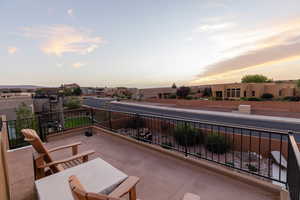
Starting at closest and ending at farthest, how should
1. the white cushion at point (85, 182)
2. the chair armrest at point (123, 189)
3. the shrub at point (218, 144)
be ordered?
the chair armrest at point (123, 189) < the white cushion at point (85, 182) < the shrub at point (218, 144)

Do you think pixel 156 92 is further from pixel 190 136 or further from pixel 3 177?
pixel 3 177

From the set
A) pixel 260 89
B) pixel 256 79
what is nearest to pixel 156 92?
pixel 260 89

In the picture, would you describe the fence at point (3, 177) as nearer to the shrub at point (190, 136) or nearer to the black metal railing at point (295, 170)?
the black metal railing at point (295, 170)

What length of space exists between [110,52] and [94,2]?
4.30 metres

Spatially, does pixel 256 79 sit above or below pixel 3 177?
above

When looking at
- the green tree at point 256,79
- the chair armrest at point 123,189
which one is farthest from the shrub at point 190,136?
the green tree at point 256,79

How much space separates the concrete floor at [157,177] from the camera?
7.63 ft

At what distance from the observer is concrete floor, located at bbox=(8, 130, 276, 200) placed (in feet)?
7.63

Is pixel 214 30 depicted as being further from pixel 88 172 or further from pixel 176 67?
pixel 88 172

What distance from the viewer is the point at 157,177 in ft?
9.29

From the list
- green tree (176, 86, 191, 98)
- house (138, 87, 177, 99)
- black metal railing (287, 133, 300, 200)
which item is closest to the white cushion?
black metal railing (287, 133, 300, 200)

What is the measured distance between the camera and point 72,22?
7113 mm

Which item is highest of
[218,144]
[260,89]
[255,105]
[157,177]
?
[260,89]

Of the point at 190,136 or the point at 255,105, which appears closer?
the point at 190,136
